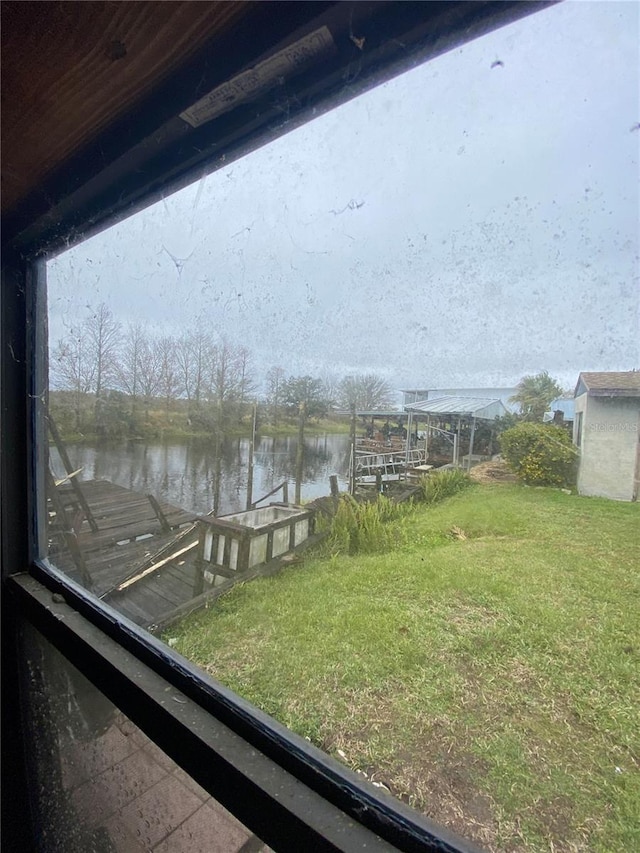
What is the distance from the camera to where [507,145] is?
404 millimetres

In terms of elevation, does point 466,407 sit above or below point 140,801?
above

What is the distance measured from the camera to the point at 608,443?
0.38 metres

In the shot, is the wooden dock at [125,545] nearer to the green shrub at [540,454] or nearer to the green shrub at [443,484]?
the green shrub at [443,484]

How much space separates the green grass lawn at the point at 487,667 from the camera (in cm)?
39

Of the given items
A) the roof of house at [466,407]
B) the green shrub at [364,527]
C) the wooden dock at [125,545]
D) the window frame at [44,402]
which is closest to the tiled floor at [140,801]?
the window frame at [44,402]

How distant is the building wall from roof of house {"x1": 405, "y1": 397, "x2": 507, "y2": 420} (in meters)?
0.08

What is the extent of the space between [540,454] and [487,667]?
12.1 inches

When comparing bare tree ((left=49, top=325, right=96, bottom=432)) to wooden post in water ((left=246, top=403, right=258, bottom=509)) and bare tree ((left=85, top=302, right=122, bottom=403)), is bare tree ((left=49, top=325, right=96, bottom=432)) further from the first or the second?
wooden post in water ((left=246, top=403, right=258, bottom=509))

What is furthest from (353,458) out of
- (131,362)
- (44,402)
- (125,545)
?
(44,402)

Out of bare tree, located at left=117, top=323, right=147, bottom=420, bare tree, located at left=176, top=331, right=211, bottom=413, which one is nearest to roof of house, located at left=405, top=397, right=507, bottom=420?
bare tree, located at left=176, top=331, right=211, bottom=413

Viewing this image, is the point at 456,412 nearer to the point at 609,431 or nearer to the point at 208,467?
the point at 609,431

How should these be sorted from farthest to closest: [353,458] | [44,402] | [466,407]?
[44,402] < [353,458] < [466,407]

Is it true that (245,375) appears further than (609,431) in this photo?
Yes

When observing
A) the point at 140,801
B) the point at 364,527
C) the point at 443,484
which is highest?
the point at 443,484
